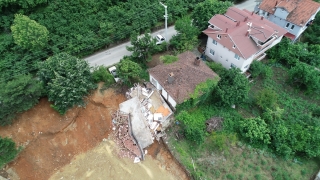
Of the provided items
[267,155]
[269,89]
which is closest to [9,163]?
[267,155]

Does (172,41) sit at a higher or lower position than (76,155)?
higher

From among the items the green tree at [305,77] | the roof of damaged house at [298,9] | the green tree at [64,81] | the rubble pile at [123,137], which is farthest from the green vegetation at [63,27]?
the green tree at [305,77]

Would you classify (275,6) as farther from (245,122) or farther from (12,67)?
(12,67)

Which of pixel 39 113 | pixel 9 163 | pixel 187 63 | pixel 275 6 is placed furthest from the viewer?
pixel 275 6

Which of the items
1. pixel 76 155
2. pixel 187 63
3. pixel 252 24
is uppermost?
pixel 252 24

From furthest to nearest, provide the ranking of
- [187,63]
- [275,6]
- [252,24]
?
[275,6]
[252,24]
[187,63]

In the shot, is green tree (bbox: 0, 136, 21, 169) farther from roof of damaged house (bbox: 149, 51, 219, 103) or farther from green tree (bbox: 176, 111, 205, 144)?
green tree (bbox: 176, 111, 205, 144)

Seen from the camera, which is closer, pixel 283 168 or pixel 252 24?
pixel 283 168
